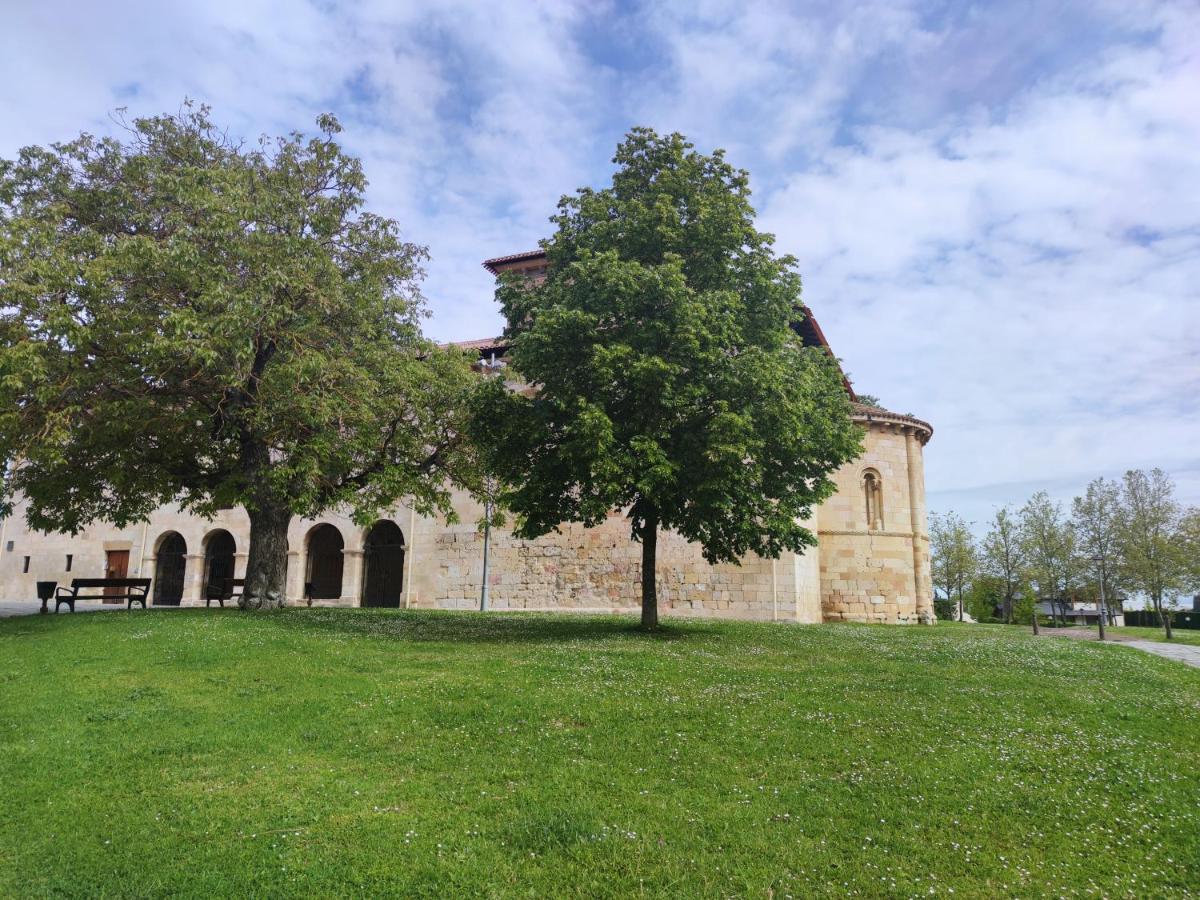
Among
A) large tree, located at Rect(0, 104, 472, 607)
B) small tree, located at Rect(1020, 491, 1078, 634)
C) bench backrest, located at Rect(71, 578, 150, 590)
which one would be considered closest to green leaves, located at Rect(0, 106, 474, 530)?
large tree, located at Rect(0, 104, 472, 607)

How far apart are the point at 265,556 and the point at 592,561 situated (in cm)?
1182

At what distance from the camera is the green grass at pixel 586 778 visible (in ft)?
15.7

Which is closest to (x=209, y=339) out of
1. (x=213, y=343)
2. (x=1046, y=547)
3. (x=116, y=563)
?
(x=213, y=343)

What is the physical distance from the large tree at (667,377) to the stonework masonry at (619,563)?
10.3m

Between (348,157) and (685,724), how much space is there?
1682 centimetres

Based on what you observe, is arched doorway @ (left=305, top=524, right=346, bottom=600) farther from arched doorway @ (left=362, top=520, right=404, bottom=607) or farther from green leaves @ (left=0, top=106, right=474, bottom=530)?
green leaves @ (left=0, top=106, right=474, bottom=530)

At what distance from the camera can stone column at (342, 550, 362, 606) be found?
31375 mm

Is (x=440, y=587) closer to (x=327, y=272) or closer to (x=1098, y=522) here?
(x=327, y=272)

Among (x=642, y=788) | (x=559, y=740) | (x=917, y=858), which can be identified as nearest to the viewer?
(x=917, y=858)

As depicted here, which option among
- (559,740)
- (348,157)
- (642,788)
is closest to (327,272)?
(348,157)

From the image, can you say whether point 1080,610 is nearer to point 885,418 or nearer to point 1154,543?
point 1154,543

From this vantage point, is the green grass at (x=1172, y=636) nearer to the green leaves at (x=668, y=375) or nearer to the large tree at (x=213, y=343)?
the green leaves at (x=668, y=375)

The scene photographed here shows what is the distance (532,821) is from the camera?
5.39 meters

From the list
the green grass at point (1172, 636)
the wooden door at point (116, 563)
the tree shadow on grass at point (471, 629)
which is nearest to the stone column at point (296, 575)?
the wooden door at point (116, 563)
